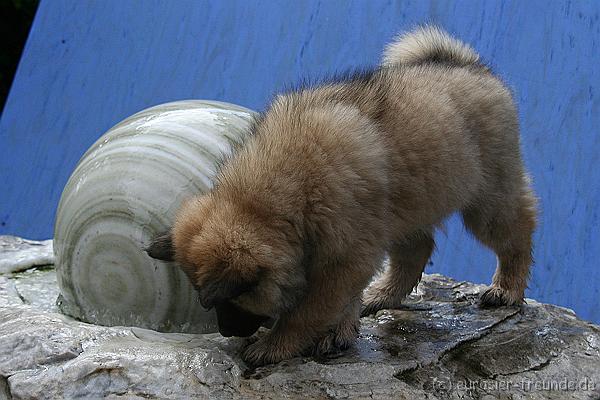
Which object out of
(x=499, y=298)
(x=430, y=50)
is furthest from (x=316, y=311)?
(x=430, y=50)

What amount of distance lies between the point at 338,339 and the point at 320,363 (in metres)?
0.20

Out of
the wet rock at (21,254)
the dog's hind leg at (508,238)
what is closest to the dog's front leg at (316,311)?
the dog's hind leg at (508,238)

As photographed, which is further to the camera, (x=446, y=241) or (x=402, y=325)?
(x=446, y=241)

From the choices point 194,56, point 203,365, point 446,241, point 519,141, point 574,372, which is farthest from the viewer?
point 194,56

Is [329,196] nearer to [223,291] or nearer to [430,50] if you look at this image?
[223,291]

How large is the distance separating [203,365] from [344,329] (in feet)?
2.38

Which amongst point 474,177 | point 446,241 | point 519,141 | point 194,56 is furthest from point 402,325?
point 194,56

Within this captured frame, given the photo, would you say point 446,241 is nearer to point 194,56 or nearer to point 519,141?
point 519,141

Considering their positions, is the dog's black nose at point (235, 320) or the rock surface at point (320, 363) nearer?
the rock surface at point (320, 363)

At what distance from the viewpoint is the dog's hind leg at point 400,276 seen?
174 inches

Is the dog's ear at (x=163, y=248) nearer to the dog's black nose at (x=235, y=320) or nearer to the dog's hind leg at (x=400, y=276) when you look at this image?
the dog's black nose at (x=235, y=320)

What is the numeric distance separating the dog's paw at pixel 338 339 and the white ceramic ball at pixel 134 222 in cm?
56

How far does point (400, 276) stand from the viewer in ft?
14.6

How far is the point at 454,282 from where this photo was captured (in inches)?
200
